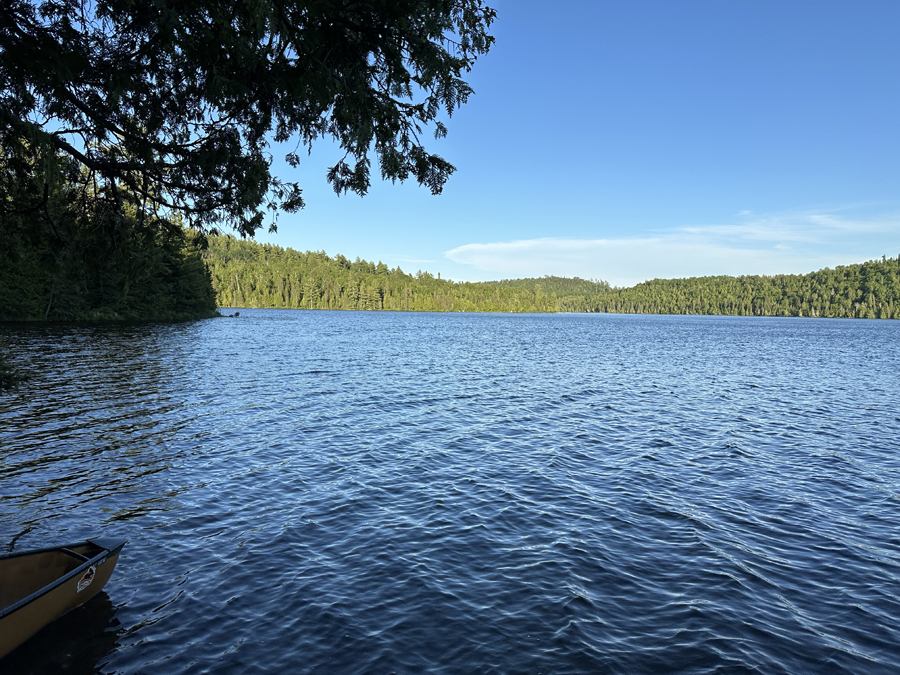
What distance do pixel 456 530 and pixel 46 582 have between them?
24.7 ft

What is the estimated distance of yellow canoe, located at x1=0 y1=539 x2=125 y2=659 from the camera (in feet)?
23.5

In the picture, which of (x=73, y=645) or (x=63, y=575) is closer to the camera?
(x=73, y=645)

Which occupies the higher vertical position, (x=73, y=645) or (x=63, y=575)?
(x=63, y=575)

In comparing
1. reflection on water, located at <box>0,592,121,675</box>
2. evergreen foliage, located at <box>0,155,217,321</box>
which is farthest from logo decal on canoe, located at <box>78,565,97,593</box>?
evergreen foliage, located at <box>0,155,217,321</box>

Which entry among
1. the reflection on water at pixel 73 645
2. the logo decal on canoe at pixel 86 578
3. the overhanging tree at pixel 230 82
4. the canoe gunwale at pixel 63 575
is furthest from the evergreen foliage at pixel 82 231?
the reflection on water at pixel 73 645

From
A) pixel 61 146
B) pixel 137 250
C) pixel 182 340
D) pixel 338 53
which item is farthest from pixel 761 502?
pixel 182 340

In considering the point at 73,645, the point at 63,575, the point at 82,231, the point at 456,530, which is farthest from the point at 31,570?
the point at 456,530

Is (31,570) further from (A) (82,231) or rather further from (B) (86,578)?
(A) (82,231)

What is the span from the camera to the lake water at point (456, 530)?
26.0 ft

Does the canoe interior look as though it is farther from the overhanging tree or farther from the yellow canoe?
the overhanging tree

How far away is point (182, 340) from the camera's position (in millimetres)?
55594

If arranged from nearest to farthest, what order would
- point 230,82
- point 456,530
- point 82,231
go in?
point 230,82, point 82,231, point 456,530

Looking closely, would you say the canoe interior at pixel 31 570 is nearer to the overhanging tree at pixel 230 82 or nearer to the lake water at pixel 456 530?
the lake water at pixel 456 530

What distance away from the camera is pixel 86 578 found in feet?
26.8
